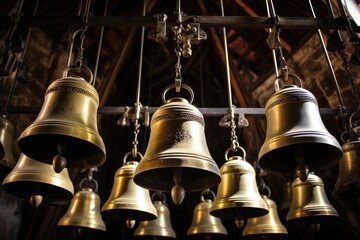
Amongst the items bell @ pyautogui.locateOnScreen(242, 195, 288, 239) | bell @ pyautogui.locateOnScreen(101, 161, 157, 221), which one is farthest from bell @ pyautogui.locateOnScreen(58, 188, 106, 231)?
bell @ pyautogui.locateOnScreen(242, 195, 288, 239)

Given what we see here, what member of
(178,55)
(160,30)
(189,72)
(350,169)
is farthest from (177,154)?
(189,72)

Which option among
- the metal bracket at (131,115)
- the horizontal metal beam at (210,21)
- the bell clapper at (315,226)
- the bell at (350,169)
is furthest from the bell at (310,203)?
the metal bracket at (131,115)

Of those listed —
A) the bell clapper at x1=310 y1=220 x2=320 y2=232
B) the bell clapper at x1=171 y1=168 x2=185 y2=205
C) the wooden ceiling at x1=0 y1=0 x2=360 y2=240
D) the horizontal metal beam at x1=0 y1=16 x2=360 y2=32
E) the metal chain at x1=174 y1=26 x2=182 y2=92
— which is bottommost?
the bell clapper at x1=171 y1=168 x2=185 y2=205

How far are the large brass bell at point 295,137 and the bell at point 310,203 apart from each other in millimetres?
791

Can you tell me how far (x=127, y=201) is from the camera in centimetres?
258

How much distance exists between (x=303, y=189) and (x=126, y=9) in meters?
4.38

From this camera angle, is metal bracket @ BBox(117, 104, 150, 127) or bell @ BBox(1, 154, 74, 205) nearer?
bell @ BBox(1, 154, 74, 205)

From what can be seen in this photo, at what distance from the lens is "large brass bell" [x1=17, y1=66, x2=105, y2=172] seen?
5.96 ft

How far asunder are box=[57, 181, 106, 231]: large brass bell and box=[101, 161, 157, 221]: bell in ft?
1.57

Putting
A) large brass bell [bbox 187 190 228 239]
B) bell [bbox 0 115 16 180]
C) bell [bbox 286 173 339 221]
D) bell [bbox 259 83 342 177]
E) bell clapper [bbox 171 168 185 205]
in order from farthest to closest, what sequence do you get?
1. large brass bell [bbox 187 190 228 239]
2. bell [bbox 286 173 339 221]
3. bell [bbox 0 115 16 180]
4. bell [bbox 259 83 342 177]
5. bell clapper [bbox 171 168 185 205]

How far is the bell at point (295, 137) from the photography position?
184 centimetres

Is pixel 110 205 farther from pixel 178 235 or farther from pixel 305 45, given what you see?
pixel 178 235

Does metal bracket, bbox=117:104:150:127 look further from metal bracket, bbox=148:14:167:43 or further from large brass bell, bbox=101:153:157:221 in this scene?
metal bracket, bbox=148:14:167:43

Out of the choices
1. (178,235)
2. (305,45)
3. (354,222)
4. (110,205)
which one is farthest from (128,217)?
(178,235)
